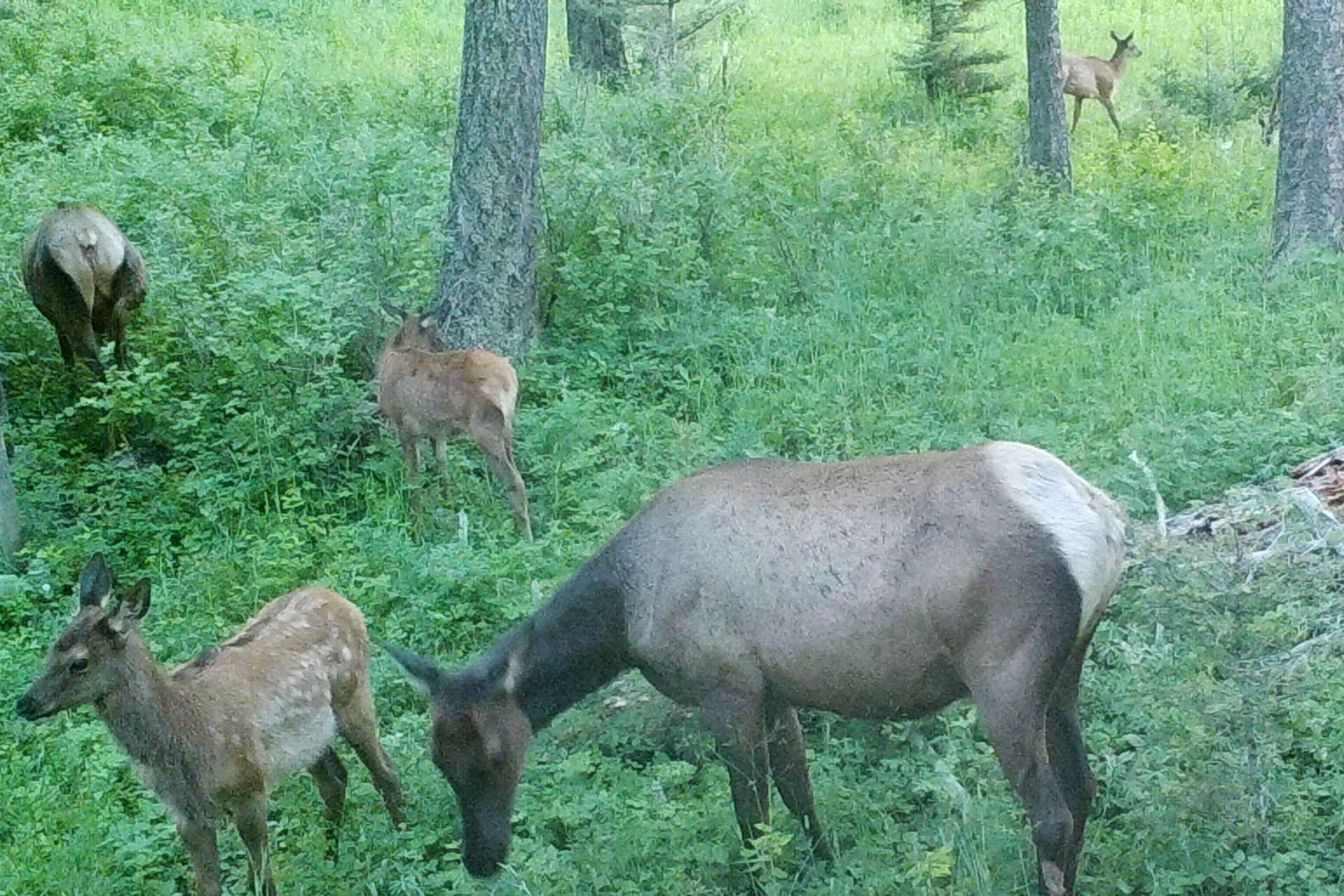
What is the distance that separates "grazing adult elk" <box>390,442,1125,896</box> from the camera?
216 inches

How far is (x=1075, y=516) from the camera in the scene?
18.1ft

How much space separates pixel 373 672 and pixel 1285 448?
5.08 m

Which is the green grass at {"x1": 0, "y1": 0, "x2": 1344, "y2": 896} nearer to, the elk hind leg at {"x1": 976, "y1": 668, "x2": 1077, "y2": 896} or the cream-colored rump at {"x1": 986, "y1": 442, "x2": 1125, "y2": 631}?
the elk hind leg at {"x1": 976, "y1": 668, "x2": 1077, "y2": 896}

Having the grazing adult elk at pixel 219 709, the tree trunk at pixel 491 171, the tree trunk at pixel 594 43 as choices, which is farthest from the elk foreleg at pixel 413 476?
the tree trunk at pixel 594 43

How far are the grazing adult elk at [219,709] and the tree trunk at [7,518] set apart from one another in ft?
10.4

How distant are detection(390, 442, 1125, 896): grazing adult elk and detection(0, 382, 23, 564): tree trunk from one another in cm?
443

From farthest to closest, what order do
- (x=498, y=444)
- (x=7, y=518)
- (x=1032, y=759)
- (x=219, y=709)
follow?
(x=498, y=444) < (x=7, y=518) < (x=219, y=709) < (x=1032, y=759)

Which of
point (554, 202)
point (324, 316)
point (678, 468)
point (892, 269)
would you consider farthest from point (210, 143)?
point (678, 468)

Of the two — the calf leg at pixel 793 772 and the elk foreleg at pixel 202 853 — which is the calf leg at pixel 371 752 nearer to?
the elk foreleg at pixel 202 853

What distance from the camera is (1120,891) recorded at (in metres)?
5.66

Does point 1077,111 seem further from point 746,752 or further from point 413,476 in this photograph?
point 746,752

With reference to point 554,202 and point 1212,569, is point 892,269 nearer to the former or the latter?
point 554,202

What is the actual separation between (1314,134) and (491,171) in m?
6.53

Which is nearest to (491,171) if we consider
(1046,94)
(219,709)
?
(219,709)
